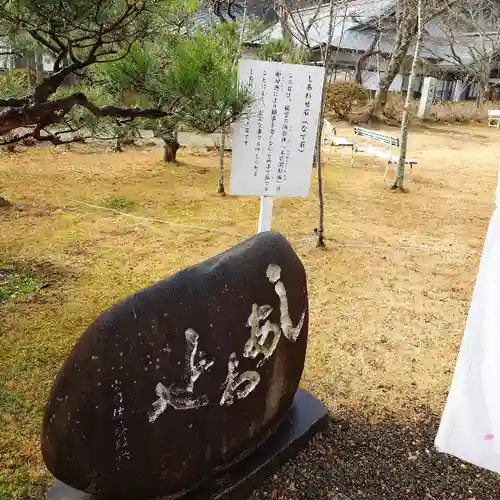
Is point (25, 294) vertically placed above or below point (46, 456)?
below

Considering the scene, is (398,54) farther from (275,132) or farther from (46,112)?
(46,112)

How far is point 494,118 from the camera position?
16.4m

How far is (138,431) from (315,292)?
2568 millimetres

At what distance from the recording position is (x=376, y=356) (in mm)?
3182

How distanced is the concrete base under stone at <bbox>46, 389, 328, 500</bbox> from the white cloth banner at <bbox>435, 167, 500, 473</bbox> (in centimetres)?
71

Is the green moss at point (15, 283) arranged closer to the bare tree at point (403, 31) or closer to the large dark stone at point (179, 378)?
the large dark stone at point (179, 378)

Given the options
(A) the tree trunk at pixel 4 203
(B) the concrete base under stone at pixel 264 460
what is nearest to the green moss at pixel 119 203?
(A) the tree trunk at pixel 4 203

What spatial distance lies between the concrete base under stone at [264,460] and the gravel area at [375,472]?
0.06 m

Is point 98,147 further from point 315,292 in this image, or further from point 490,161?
point 490,161

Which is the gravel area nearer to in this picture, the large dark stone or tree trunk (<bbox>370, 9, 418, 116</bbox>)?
the large dark stone

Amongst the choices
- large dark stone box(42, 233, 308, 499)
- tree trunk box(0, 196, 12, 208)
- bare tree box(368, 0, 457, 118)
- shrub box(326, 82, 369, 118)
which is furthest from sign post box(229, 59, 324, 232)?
shrub box(326, 82, 369, 118)

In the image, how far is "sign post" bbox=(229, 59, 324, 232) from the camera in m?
3.14

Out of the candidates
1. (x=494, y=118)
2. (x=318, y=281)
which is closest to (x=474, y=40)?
(x=494, y=118)

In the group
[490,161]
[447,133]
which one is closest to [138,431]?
[490,161]
